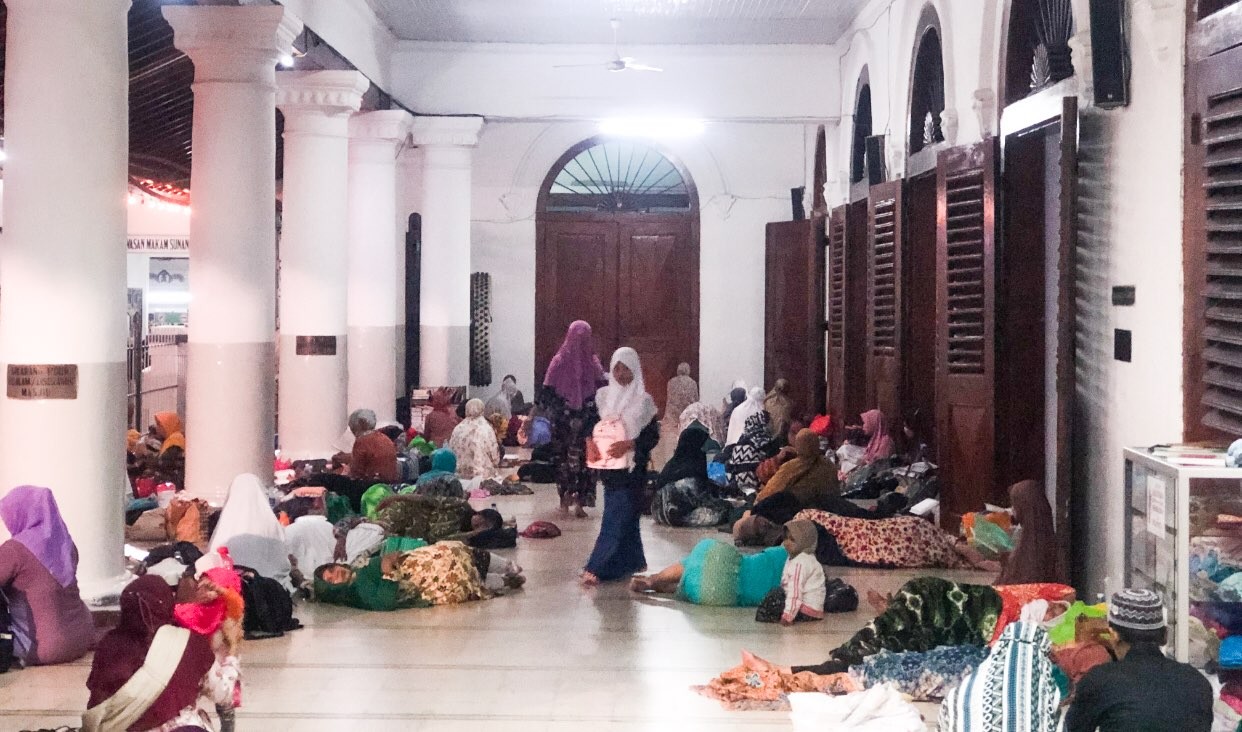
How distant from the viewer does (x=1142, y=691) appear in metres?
3.81

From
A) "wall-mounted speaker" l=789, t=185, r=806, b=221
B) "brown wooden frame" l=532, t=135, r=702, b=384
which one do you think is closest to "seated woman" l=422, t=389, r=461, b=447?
"brown wooden frame" l=532, t=135, r=702, b=384

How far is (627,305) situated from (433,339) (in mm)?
3063

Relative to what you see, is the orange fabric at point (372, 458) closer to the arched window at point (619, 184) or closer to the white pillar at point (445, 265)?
the white pillar at point (445, 265)

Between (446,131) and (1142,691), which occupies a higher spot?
(446,131)

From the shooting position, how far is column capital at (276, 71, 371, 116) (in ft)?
38.5

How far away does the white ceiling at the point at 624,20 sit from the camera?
41.8ft

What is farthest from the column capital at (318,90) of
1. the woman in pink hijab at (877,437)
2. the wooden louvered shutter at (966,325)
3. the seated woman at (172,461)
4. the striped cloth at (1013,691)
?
the striped cloth at (1013,691)

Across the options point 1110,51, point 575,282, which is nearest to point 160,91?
point 575,282

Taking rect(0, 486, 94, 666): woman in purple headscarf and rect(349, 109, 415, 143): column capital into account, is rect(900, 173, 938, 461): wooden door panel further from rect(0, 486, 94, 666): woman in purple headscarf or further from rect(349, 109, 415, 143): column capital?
rect(0, 486, 94, 666): woman in purple headscarf

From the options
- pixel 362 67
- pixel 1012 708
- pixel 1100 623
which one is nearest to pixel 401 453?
pixel 362 67

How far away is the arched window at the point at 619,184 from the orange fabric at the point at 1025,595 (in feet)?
38.1

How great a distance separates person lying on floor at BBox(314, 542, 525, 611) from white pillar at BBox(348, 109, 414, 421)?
6579 millimetres

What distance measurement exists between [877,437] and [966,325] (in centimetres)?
282

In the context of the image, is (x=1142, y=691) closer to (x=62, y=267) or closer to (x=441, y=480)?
(x=62, y=267)
